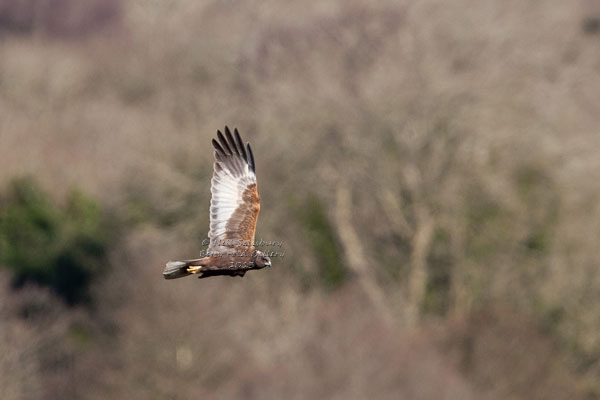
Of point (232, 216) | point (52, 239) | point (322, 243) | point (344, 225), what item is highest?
point (344, 225)

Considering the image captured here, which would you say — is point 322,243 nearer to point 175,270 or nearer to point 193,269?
point 193,269

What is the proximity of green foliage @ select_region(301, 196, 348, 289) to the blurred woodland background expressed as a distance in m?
0.08

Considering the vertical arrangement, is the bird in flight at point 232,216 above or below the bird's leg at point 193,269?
above

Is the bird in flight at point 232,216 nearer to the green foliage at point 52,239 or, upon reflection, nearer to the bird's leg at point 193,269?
the bird's leg at point 193,269

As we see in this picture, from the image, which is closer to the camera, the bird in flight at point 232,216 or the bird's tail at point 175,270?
the bird's tail at point 175,270

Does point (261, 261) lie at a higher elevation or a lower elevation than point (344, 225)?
lower

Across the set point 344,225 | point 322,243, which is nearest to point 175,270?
point 344,225

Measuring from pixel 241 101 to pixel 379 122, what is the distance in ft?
22.0

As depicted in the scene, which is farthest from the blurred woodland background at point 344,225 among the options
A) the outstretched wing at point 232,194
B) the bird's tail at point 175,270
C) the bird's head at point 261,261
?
the bird's tail at point 175,270

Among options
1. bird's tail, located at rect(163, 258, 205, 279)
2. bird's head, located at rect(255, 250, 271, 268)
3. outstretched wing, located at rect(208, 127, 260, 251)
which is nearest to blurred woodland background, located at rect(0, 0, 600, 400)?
outstretched wing, located at rect(208, 127, 260, 251)

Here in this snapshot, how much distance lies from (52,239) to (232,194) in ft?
87.6

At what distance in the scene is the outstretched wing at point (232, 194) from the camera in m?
12.4

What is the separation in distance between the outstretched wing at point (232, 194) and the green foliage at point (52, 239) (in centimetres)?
2375

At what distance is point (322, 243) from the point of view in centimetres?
4184
